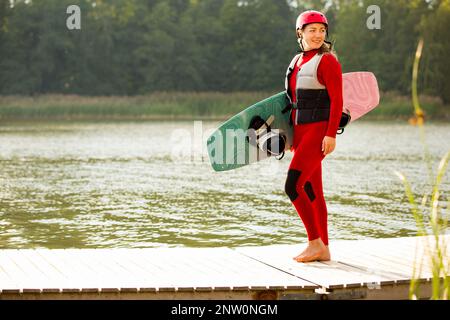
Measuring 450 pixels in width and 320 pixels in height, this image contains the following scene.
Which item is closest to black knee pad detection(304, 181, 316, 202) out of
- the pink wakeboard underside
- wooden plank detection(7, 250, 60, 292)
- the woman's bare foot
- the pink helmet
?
the woman's bare foot

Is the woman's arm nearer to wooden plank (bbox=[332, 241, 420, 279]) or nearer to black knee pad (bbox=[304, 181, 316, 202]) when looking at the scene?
black knee pad (bbox=[304, 181, 316, 202])

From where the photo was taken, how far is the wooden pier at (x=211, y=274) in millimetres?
4637

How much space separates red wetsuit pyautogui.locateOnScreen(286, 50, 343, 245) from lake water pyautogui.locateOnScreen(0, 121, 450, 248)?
8.77 feet

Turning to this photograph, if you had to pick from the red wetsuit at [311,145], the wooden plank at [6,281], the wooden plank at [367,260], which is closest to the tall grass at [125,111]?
the wooden plank at [367,260]

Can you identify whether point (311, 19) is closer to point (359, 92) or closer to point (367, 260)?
point (359, 92)

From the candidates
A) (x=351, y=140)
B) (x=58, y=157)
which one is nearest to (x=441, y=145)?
(x=351, y=140)

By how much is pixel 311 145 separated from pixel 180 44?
55555 mm

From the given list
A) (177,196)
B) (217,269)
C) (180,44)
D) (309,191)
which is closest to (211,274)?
(217,269)

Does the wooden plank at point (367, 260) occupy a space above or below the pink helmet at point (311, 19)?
below

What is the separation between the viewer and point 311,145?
5.29 metres

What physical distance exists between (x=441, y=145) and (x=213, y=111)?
20.4 metres

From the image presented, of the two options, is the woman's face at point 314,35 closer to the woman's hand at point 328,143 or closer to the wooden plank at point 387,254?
the woman's hand at point 328,143

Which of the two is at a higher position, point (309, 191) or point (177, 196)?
point (309, 191)

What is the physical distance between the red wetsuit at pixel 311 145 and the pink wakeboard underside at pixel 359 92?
798 millimetres
